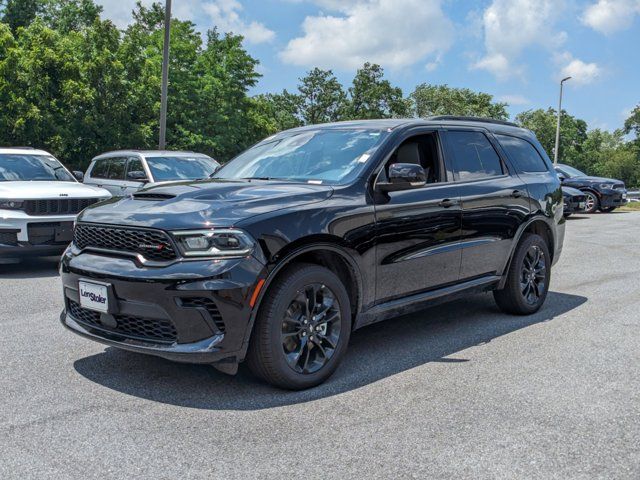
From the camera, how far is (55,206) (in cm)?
848

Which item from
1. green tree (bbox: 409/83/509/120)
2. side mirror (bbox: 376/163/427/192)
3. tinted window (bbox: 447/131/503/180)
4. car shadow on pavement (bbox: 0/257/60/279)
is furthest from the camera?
green tree (bbox: 409/83/509/120)

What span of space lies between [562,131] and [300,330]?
107268 millimetres

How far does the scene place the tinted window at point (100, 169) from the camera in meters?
12.4

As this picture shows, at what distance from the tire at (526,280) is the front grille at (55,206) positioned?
5586 millimetres

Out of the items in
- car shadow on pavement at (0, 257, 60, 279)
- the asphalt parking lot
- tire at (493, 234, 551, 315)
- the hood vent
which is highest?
the hood vent

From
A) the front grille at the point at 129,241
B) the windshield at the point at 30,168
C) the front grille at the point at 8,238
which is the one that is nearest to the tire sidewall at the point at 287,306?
the front grille at the point at 129,241

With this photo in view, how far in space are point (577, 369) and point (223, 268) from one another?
269 cm

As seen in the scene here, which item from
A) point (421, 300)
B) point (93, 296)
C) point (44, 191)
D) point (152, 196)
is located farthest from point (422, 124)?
point (44, 191)

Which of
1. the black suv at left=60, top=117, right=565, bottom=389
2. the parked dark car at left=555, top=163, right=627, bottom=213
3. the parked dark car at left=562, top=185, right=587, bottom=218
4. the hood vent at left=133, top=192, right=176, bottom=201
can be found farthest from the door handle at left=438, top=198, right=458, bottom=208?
the parked dark car at left=555, top=163, right=627, bottom=213

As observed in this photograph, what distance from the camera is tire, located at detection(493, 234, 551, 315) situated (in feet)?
20.1

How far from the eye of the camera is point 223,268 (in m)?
3.72

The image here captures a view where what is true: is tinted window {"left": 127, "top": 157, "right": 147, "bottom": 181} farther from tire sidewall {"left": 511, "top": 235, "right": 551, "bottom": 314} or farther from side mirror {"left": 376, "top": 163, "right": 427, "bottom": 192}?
side mirror {"left": 376, "top": 163, "right": 427, "bottom": 192}

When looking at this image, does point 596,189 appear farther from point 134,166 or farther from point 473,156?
point 473,156

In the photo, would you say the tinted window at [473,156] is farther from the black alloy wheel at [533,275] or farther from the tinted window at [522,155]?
the black alloy wheel at [533,275]
